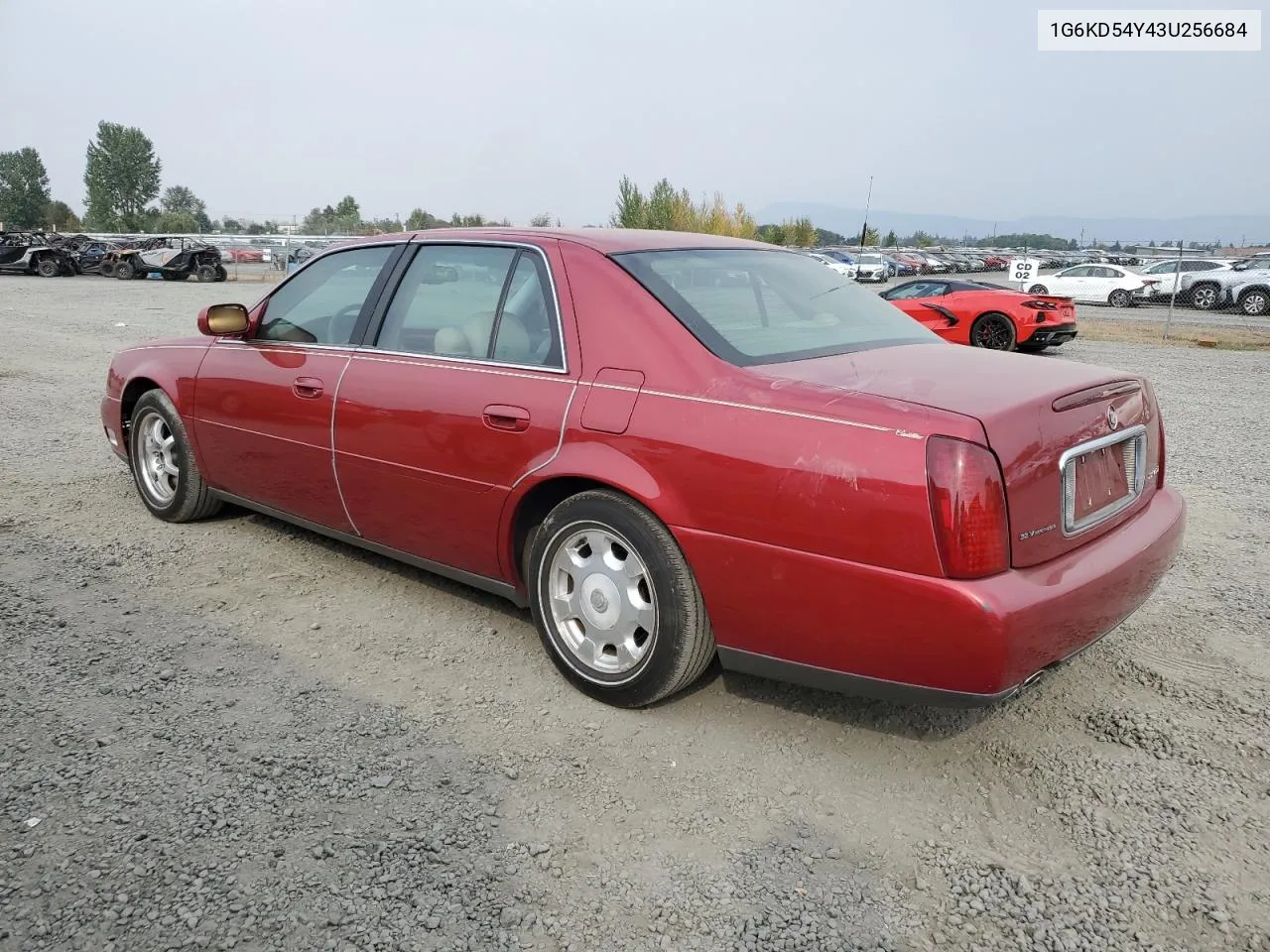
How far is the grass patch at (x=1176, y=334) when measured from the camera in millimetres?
16906

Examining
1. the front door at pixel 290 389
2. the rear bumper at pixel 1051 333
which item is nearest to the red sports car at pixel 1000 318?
the rear bumper at pixel 1051 333

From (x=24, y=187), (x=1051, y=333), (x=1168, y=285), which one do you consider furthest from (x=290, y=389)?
(x=24, y=187)

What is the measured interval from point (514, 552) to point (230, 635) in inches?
47.9

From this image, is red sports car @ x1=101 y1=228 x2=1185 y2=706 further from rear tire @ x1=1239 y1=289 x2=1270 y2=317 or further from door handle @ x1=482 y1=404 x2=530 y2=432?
rear tire @ x1=1239 y1=289 x2=1270 y2=317

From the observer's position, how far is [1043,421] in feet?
8.56

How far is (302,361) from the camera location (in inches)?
163

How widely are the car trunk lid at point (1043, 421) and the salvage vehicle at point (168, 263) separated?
32.3 meters

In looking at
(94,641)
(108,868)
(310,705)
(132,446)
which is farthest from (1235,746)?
(132,446)

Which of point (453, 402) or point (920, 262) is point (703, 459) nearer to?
point (453, 402)

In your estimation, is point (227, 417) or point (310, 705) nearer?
point (310, 705)

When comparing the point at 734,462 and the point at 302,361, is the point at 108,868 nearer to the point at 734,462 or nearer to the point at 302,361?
the point at 734,462

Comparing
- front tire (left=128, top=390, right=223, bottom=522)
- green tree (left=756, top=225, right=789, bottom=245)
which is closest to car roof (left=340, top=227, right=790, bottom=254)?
front tire (left=128, top=390, right=223, bottom=522)

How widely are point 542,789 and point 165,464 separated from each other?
336 centimetres

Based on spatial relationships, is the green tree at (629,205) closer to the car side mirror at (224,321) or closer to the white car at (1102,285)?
the white car at (1102,285)
